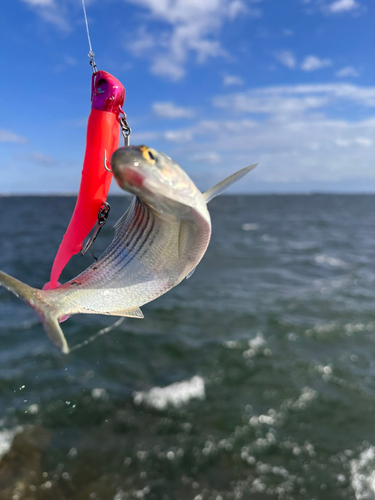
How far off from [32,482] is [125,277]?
5.35 m

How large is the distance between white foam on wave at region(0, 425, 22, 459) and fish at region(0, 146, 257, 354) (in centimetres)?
571

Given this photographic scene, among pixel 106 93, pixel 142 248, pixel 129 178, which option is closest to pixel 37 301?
pixel 142 248

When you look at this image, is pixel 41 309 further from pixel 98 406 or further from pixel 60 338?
pixel 98 406

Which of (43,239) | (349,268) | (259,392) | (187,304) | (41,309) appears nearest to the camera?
(41,309)

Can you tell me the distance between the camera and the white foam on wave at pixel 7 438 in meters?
6.28

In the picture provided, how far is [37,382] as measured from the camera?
8266 mm

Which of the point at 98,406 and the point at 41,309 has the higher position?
the point at 41,309

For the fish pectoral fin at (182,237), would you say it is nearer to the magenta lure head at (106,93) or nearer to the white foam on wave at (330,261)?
the magenta lure head at (106,93)

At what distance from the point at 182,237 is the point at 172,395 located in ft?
21.8

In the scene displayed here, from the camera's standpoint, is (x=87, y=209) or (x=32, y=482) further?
(x=32, y=482)

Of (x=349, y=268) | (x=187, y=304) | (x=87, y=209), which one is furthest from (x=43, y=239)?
(x=87, y=209)

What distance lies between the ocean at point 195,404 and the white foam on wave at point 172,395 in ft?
0.12

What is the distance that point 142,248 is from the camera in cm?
229

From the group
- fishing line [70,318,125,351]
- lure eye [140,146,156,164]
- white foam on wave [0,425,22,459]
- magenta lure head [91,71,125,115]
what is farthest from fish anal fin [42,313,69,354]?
fishing line [70,318,125,351]
